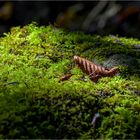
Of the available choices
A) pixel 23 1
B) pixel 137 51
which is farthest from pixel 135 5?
Result: pixel 137 51

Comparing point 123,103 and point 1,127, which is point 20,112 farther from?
point 123,103

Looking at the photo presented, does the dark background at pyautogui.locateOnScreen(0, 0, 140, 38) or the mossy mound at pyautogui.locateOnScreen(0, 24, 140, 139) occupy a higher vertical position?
the dark background at pyautogui.locateOnScreen(0, 0, 140, 38)

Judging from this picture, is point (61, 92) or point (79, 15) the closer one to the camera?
point (61, 92)

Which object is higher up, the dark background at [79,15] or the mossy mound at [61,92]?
the dark background at [79,15]

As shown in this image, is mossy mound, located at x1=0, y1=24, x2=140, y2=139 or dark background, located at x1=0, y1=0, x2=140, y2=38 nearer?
mossy mound, located at x1=0, y1=24, x2=140, y2=139

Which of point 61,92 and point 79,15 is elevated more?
point 79,15
